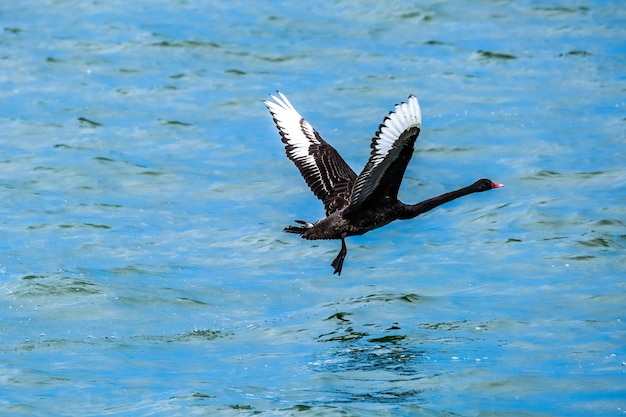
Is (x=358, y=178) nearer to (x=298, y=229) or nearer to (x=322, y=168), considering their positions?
(x=298, y=229)

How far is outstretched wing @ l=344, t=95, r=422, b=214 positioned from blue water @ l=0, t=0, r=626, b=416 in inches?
52.2

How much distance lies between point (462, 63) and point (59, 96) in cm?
686

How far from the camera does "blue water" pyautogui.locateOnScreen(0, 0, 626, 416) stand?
11203 mm

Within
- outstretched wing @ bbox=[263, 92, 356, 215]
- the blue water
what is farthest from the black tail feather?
the blue water

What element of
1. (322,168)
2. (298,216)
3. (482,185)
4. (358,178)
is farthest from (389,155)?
(298,216)

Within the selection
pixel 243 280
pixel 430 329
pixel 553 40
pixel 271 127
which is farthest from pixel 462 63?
pixel 430 329

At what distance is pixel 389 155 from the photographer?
37.5 ft

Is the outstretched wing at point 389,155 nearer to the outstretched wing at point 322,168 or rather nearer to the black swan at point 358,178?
the black swan at point 358,178

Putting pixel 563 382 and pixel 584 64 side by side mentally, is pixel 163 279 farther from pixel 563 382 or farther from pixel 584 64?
pixel 584 64

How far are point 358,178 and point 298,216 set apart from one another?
4.29 metres

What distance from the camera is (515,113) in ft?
66.5

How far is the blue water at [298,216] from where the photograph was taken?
36.8 feet

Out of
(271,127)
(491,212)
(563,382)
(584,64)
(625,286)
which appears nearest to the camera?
(563,382)

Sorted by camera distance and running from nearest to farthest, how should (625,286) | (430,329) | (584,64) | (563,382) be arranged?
(563,382) < (430,329) < (625,286) < (584,64)
